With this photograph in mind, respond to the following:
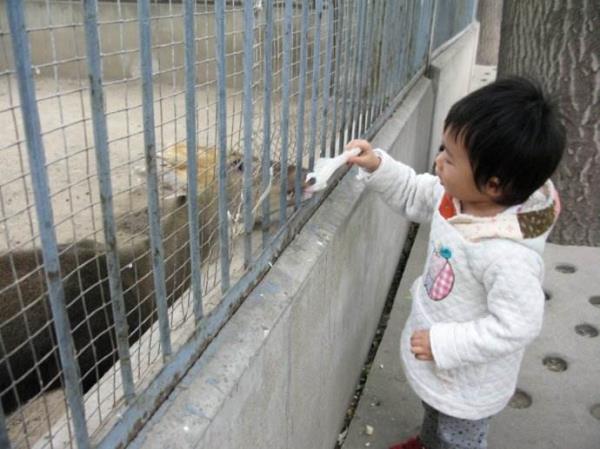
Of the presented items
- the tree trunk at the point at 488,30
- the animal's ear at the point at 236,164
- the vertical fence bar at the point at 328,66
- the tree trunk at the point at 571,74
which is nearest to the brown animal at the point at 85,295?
the animal's ear at the point at 236,164

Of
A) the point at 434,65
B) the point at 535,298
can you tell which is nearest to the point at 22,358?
the point at 535,298

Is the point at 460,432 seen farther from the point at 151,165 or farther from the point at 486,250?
the point at 151,165

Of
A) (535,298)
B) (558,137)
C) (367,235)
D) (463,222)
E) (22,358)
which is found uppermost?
(558,137)

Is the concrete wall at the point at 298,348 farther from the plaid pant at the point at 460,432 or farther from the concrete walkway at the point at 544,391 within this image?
the plaid pant at the point at 460,432

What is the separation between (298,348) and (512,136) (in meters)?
0.78

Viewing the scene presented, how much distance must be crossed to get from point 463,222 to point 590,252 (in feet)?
7.48

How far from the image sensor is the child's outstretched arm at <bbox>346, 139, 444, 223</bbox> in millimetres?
1997

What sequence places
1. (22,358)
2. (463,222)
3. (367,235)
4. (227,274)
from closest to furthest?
(227,274)
(463,222)
(22,358)
(367,235)

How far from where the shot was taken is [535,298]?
5.00ft

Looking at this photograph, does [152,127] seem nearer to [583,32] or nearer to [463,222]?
[463,222]

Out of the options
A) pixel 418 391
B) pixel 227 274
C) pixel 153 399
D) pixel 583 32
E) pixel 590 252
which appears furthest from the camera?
pixel 590 252

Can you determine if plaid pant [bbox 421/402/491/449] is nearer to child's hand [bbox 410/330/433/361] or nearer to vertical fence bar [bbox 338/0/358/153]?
child's hand [bbox 410/330/433/361]

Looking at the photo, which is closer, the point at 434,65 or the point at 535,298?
the point at 535,298

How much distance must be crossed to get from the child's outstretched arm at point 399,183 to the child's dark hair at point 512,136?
1.50 feet
